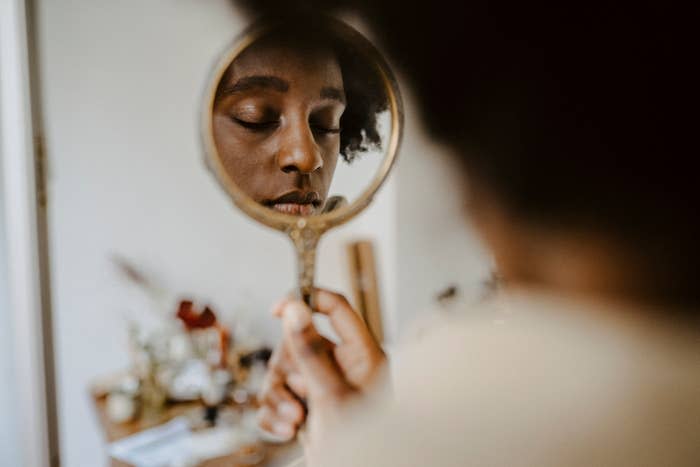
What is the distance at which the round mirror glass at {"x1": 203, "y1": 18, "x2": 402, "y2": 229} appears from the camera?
60 centimetres

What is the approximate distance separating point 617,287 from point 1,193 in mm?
1063

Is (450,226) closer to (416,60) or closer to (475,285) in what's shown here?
(475,285)

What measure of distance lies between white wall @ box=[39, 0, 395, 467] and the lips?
6 cm

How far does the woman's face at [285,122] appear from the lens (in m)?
0.60

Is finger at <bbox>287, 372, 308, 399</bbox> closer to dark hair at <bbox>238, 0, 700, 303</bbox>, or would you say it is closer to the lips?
the lips

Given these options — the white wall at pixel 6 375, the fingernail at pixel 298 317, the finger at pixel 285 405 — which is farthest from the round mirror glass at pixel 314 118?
the white wall at pixel 6 375

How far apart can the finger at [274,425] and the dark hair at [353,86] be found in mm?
359

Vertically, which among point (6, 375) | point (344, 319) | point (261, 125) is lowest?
point (344, 319)

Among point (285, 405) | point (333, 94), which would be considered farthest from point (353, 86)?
point (285, 405)

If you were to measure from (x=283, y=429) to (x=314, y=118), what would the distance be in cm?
41

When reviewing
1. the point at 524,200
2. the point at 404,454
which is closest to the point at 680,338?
the point at 524,200

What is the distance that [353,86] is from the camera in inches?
23.8

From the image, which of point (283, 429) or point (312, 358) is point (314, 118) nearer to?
point (312, 358)

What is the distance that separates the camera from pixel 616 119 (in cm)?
59
